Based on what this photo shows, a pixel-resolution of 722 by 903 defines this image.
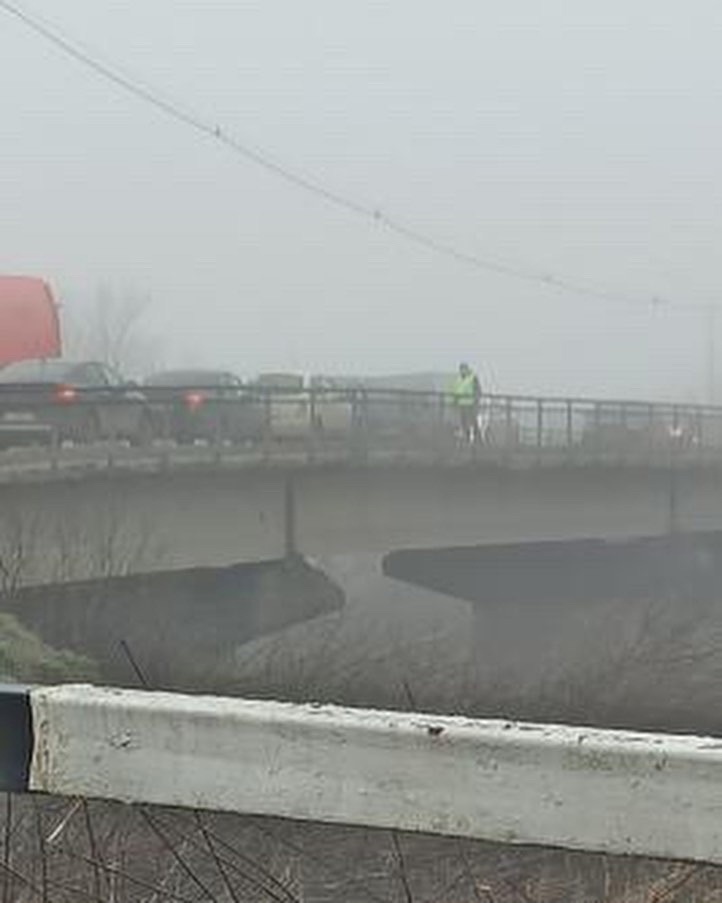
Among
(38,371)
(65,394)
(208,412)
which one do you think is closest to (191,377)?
(38,371)

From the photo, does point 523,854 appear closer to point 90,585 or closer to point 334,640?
point 334,640

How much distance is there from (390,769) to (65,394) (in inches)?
911

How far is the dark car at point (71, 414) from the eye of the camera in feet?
78.6

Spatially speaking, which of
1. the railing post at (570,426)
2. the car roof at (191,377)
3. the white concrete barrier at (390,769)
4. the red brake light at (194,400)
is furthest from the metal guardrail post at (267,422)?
the white concrete barrier at (390,769)

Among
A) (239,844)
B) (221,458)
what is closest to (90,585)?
(221,458)

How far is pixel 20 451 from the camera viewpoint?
73.2ft

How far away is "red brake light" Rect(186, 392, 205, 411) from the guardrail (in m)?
0.03

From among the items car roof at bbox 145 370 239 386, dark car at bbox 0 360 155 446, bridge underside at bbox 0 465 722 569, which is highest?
car roof at bbox 145 370 239 386

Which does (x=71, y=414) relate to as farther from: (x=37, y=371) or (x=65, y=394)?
(x=37, y=371)

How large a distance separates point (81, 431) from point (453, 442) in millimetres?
8887

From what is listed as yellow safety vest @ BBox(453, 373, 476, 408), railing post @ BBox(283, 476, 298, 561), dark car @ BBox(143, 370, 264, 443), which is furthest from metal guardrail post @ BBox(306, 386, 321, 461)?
yellow safety vest @ BBox(453, 373, 476, 408)

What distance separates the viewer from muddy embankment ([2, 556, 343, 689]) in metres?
19.1

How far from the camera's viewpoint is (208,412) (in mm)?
27125

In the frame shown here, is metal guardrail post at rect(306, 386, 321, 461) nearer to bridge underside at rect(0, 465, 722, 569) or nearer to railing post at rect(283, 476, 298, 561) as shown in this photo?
bridge underside at rect(0, 465, 722, 569)
